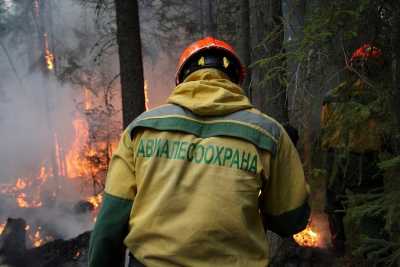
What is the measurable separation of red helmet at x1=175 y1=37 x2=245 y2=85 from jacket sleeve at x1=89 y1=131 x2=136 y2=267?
0.53m

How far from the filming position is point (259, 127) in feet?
6.72

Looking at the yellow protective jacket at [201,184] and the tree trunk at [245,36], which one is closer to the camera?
the yellow protective jacket at [201,184]

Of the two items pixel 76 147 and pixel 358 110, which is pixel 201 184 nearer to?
pixel 358 110

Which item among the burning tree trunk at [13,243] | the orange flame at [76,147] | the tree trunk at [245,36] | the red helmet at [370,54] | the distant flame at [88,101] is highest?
the tree trunk at [245,36]

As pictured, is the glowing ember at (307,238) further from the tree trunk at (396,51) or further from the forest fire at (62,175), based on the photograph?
the forest fire at (62,175)

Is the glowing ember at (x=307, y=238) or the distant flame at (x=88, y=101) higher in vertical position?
the distant flame at (x=88, y=101)

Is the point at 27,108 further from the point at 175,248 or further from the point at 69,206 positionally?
the point at 175,248

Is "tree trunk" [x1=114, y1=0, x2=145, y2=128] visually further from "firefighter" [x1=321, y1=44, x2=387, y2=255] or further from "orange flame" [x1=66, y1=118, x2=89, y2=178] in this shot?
"orange flame" [x1=66, y1=118, x2=89, y2=178]

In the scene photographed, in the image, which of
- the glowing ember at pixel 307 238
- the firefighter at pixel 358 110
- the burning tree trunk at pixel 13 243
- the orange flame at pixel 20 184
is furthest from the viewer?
the orange flame at pixel 20 184

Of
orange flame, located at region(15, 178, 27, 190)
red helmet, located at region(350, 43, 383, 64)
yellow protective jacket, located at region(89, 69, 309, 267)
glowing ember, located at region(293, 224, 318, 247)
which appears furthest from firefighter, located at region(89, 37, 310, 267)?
orange flame, located at region(15, 178, 27, 190)

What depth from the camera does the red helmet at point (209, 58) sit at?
2.30m

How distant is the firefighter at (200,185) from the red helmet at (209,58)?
73 mm

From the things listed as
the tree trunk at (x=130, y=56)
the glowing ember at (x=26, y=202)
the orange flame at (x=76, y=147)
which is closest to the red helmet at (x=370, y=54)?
the tree trunk at (x=130, y=56)

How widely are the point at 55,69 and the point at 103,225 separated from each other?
2729 centimetres
